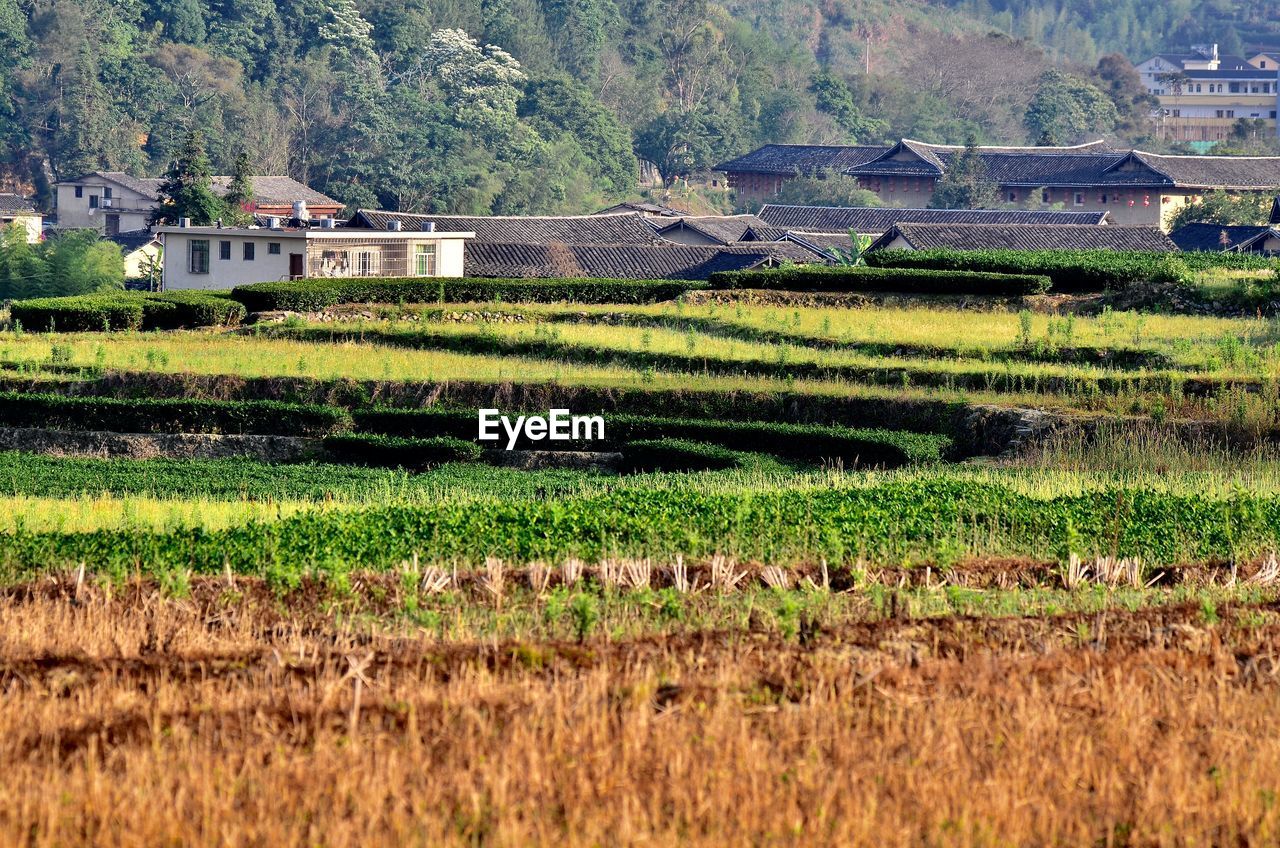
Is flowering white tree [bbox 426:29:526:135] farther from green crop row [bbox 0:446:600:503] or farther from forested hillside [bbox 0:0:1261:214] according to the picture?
green crop row [bbox 0:446:600:503]

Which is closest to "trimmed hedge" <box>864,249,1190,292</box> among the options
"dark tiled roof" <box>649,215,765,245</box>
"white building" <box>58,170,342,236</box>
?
"dark tiled roof" <box>649,215,765,245</box>

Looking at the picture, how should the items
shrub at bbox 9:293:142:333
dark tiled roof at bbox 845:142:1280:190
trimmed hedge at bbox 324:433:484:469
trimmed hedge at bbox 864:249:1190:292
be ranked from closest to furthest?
trimmed hedge at bbox 324:433:484:469 → shrub at bbox 9:293:142:333 → trimmed hedge at bbox 864:249:1190:292 → dark tiled roof at bbox 845:142:1280:190

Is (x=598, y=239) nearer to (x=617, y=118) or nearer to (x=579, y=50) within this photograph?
(x=617, y=118)

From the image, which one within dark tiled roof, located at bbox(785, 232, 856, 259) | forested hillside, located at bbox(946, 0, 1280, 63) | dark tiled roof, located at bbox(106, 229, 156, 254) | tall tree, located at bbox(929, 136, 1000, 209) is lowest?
dark tiled roof, located at bbox(106, 229, 156, 254)

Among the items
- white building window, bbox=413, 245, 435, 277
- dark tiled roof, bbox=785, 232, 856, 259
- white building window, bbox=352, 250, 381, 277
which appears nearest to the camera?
white building window, bbox=352, 250, 381, 277

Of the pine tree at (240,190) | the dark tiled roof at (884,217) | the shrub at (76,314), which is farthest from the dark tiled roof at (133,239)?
the shrub at (76,314)

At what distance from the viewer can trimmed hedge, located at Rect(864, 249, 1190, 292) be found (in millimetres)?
38719

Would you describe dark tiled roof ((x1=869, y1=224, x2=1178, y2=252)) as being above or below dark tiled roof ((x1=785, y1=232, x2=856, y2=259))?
above

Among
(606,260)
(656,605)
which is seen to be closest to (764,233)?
(606,260)

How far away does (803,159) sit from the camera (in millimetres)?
88188

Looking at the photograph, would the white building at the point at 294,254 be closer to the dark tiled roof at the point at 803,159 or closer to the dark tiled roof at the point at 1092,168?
the dark tiled roof at the point at 1092,168

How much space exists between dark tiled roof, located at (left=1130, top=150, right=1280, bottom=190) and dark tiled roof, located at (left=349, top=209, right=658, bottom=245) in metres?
24.7

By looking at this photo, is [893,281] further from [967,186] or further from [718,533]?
[967,186]

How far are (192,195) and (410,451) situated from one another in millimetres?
38685
